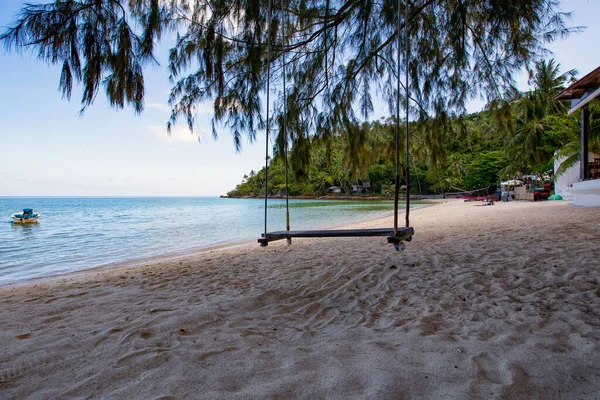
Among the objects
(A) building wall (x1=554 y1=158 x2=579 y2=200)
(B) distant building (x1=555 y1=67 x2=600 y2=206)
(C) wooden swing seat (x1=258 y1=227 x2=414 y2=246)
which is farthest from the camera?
(A) building wall (x1=554 y1=158 x2=579 y2=200)

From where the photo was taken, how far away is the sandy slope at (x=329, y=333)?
3.96 ft

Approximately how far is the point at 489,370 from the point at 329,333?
720mm

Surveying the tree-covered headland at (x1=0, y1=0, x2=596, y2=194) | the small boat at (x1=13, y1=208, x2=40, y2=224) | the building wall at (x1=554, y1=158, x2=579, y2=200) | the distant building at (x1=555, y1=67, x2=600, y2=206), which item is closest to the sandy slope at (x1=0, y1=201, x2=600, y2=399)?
the tree-covered headland at (x1=0, y1=0, x2=596, y2=194)

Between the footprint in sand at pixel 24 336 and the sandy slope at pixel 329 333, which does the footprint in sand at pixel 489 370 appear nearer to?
the sandy slope at pixel 329 333

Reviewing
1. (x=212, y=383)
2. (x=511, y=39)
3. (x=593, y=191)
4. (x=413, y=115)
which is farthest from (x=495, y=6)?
(x=593, y=191)

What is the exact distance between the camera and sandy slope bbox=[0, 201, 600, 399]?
1.21 meters

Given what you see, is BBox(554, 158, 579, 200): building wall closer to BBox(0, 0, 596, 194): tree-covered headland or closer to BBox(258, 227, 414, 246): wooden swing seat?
BBox(0, 0, 596, 194): tree-covered headland

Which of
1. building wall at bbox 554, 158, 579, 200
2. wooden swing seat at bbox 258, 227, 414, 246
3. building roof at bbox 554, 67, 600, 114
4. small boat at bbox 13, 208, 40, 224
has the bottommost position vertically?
small boat at bbox 13, 208, 40, 224

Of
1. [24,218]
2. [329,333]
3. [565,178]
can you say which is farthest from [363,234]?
[24,218]

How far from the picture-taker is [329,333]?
67.1 inches

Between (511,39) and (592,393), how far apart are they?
3.71 metres

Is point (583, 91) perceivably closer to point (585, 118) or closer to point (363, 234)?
point (585, 118)

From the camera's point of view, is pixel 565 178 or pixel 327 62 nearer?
pixel 327 62

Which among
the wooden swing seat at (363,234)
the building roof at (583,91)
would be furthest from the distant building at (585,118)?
the wooden swing seat at (363,234)
